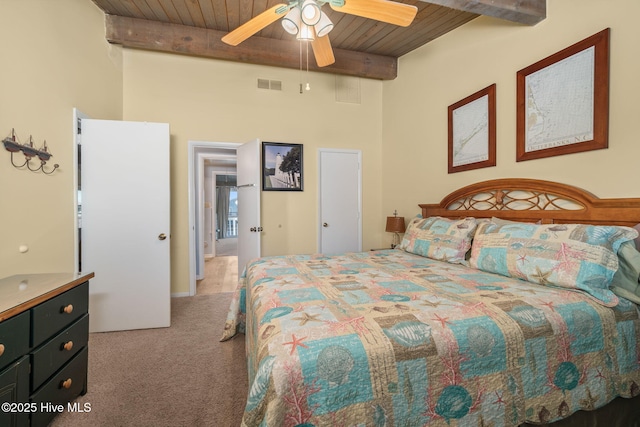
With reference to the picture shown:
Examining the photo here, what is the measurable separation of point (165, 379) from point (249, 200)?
213 centimetres

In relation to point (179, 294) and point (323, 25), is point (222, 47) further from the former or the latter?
point (179, 294)

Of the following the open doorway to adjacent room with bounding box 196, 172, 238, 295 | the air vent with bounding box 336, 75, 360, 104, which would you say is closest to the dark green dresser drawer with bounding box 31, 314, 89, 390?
the open doorway to adjacent room with bounding box 196, 172, 238, 295

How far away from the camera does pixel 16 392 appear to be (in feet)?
3.75

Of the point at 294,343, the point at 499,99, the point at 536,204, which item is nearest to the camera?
the point at 294,343

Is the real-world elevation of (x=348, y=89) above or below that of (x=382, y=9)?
above

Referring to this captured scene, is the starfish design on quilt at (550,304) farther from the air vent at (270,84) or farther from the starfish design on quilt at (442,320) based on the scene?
the air vent at (270,84)

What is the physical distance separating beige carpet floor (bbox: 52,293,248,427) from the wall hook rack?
151cm

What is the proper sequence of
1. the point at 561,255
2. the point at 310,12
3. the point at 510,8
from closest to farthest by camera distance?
1. the point at 561,255
2. the point at 310,12
3. the point at 510,8

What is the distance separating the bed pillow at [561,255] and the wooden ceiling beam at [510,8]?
1639 millimetres

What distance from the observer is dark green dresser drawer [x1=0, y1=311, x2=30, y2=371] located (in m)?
1.07

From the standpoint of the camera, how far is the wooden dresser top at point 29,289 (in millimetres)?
1138

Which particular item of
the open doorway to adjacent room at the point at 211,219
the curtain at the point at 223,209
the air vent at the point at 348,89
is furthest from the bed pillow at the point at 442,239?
the curtain at the point at 223,209

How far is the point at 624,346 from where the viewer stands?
1276mm

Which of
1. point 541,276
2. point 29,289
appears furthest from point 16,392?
point 541,276
